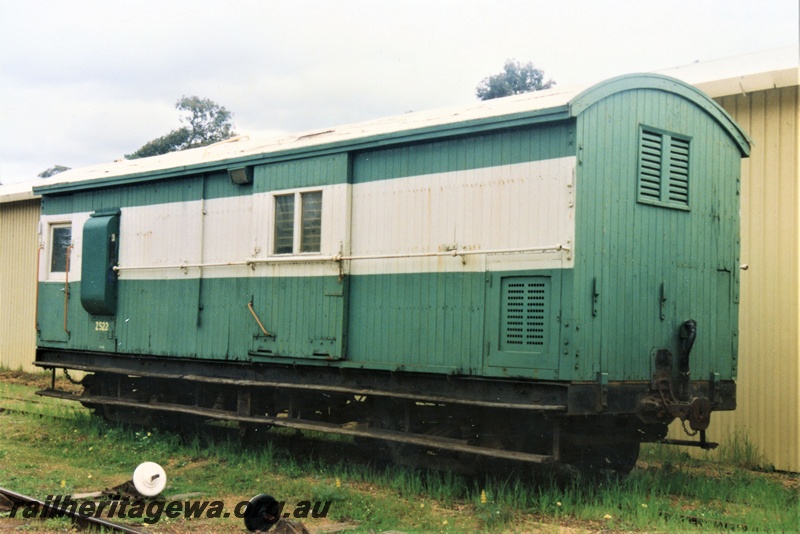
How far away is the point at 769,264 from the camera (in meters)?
10.4

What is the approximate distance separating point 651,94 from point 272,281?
4.75 m

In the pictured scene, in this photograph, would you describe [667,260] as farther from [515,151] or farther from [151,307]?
[151,307]

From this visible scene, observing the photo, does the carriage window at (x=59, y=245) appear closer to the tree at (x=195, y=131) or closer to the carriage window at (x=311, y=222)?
the carriage window at (x=311, y=222)

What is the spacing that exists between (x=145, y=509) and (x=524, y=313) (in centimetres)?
388

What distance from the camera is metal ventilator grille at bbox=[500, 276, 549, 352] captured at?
771cm

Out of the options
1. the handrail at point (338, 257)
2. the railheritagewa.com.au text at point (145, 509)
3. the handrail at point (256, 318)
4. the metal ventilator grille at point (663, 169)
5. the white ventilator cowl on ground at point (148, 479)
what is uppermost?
the metal ventilator grille at point (663, 169)

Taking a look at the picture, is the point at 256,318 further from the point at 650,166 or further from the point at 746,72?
the point at 746,72

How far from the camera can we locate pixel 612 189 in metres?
7.92

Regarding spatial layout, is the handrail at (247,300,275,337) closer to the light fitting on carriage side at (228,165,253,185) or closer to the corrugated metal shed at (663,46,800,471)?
the light fitting on carriage side at (228,165,253,185)

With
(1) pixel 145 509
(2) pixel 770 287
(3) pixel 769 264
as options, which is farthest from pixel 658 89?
(1) pixel 145 509

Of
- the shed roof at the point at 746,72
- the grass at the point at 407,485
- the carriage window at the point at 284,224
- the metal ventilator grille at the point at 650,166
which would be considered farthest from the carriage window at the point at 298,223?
the shed roof at the point at 746,72

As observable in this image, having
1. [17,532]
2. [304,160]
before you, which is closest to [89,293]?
[304,160]

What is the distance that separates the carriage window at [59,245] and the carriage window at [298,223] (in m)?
4.56

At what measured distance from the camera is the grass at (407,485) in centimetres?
728
